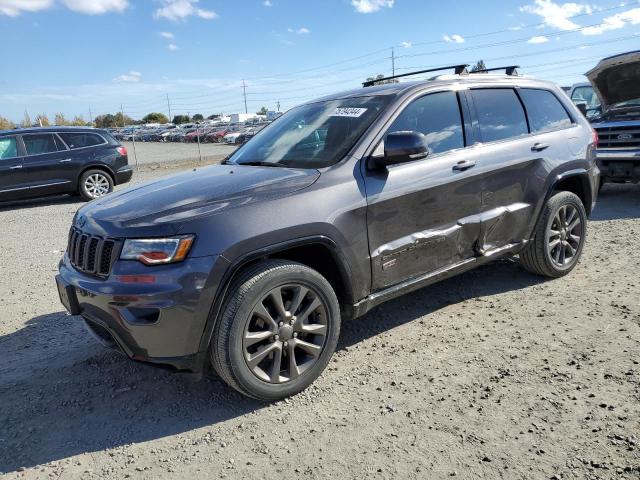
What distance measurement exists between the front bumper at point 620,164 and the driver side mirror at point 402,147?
6.07 meters

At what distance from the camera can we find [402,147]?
10.9 ft

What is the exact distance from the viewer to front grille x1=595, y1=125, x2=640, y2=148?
8086mm

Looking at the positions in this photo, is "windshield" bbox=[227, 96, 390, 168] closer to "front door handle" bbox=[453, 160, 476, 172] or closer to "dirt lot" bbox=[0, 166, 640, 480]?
"front door handle" bbox=[453, 160, 476, 172]

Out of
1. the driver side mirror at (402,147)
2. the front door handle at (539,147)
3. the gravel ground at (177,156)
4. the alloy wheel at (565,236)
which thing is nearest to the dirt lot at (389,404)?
the alloy wheel at (565,236)

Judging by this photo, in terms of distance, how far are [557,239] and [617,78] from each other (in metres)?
4.85

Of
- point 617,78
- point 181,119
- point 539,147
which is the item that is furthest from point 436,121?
point 181,119

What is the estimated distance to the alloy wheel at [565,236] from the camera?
189 inches

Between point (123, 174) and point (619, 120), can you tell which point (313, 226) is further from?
point (123, 174)

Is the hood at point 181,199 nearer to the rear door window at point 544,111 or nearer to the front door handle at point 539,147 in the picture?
the front door handle at point 539,147

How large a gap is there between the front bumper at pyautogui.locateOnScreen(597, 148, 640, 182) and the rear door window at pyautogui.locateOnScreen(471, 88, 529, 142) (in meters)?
4.46

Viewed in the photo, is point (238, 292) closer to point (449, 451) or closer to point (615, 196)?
point (449, 451)

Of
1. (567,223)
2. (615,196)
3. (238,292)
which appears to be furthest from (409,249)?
(615,196)

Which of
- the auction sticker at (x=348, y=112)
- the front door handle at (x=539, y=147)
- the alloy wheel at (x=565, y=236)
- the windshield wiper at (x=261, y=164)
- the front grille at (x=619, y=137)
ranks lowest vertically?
the alloy wheel at (x=565, y=236)

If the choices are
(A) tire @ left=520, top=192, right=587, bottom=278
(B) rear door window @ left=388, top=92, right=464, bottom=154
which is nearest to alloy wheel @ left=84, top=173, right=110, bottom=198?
(B) rear door window @ left=388, top=92, right=464, bottom=154
